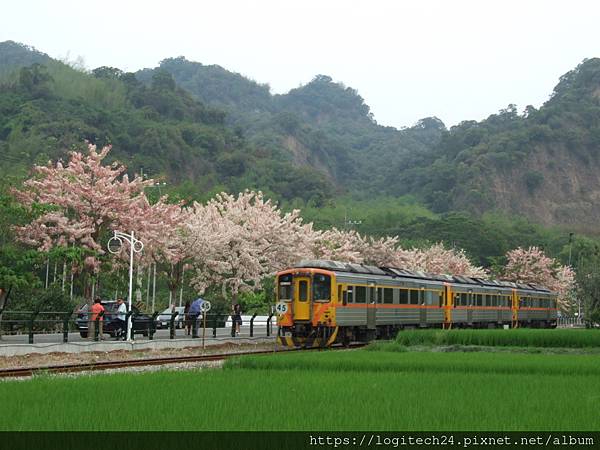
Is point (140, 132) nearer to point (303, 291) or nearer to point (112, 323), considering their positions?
point (112, 323)

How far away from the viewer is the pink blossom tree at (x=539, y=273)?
319ft

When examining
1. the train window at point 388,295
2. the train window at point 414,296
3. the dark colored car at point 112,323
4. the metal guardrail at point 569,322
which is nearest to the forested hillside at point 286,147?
the metal guardrail at point 569,322

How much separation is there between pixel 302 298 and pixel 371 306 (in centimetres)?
428

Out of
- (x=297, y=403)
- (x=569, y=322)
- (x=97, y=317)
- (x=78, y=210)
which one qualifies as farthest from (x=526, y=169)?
(x=297, y=403)

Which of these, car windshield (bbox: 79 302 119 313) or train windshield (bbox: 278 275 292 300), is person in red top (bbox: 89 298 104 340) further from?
train windshield (bbox: 278 275 292 300)

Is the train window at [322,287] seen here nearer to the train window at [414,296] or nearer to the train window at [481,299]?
the train window at [414,296]

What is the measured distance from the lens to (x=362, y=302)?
118ft

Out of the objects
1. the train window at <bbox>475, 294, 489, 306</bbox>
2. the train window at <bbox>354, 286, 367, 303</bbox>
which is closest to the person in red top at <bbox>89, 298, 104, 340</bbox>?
the train window at <bbox>354, 286, 367, 303</bbox>

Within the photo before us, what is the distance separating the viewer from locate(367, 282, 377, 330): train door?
120 feet

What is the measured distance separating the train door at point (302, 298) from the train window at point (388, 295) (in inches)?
217

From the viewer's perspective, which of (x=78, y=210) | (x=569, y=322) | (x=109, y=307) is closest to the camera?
(x=78, y=210)
